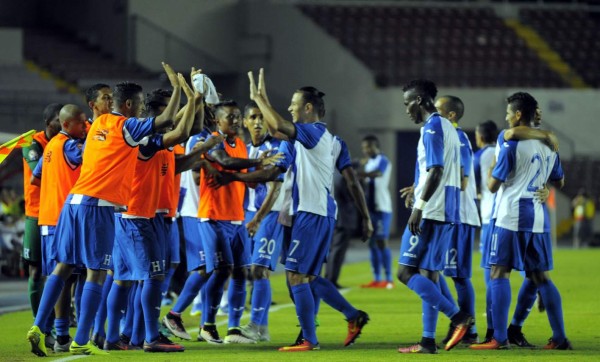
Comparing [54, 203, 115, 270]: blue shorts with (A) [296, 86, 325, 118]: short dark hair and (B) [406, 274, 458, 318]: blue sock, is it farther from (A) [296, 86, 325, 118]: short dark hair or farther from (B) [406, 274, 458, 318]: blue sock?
(B) [406, 274, 458, 318]: blue sock

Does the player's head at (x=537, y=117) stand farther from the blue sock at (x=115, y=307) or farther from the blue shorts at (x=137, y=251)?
the blue sock at (x=115, y=307)

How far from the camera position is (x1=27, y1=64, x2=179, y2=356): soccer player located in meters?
10.1

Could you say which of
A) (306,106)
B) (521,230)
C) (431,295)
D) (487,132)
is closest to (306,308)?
(431,295)

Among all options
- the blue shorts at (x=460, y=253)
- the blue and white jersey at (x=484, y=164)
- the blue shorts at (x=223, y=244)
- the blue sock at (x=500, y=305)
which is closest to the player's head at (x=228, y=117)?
the blue shorts at (x=223, y=244)

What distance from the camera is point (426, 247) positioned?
10.6 metres

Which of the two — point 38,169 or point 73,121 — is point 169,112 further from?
point 38,169

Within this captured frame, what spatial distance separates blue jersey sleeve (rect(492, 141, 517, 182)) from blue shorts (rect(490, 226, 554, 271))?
0.50 m

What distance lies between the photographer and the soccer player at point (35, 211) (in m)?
11.9

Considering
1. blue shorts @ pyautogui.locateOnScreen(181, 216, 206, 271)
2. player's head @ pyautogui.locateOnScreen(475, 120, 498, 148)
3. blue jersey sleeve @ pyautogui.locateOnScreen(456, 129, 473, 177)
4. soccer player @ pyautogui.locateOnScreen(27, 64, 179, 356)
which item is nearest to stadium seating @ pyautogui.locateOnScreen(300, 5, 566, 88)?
player's head @ pyautogui.locateOnScreen(475, 120, 498, 148)

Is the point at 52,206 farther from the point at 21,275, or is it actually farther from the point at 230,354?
the point at 21,275

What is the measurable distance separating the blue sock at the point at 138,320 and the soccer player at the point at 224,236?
84cm

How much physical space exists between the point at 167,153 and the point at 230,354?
1877 mm

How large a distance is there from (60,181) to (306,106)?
2.33 m

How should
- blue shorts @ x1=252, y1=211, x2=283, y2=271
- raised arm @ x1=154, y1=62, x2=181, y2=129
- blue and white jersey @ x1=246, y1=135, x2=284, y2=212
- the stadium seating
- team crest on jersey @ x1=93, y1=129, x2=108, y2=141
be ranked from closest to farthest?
raised arm @ x1=154, y1=62, x2=181, y2=129 < team crest on jersey @ x1=93, y1=129, x2=108, y2=141 < blue shorts @ x1=252, y1=211, x2=283, y2=271 < blue and white jersey @ x1=246, y1=135, x2=284, y2=212 < the stadium seating
